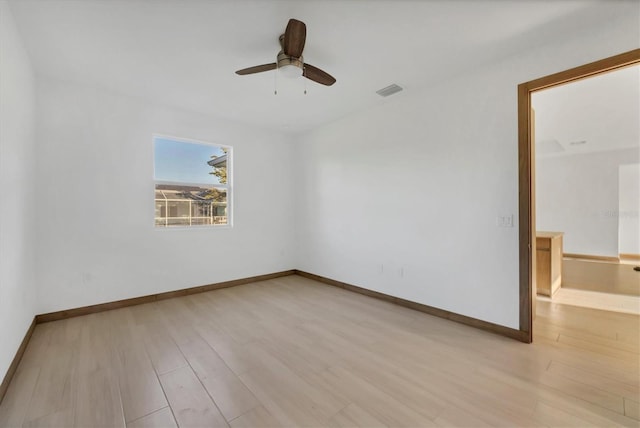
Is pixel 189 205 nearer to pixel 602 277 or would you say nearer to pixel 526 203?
pixel 526 203

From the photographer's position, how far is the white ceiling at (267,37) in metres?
1.94

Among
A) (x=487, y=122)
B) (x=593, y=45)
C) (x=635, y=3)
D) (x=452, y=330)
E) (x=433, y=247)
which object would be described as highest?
(x=635, y=3)

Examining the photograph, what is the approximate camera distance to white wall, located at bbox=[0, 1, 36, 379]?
187cm

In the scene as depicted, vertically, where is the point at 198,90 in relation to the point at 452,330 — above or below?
above

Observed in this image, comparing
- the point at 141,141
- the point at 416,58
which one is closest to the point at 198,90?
the point at 141,141

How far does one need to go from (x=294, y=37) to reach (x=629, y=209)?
8.59 metres

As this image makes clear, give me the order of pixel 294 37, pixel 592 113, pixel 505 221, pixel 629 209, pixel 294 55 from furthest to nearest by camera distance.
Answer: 1. pixel 629 209
2. pixel 592 113
3. pixel 505 221
4. pixel 294 55
5. pixel 294 37

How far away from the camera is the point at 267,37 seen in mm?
2285

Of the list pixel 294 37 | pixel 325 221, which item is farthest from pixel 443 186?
pixel 294 37

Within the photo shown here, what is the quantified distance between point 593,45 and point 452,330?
2758mm

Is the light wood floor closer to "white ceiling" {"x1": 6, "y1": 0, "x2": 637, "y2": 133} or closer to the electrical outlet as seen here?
the electrical outlet

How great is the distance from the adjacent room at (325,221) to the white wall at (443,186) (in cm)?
2

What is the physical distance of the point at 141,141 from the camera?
357cm

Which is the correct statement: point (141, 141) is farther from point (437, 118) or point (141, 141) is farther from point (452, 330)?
point (452, 330)
